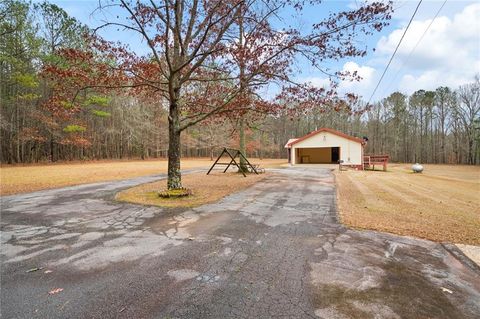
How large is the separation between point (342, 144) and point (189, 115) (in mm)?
19637

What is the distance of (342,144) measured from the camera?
2489 centimetres

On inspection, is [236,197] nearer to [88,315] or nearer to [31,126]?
[88,315]

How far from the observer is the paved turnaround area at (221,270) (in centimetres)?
235

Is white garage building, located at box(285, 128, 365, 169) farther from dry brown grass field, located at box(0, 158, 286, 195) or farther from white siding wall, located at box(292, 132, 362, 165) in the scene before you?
dry brown grass field, located at box(0, 158, 286, 195)

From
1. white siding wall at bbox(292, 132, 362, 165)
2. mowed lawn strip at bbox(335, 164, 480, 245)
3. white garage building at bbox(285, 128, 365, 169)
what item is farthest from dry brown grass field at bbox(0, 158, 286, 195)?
white siding wall at bbox(292, 132, 362, 165)

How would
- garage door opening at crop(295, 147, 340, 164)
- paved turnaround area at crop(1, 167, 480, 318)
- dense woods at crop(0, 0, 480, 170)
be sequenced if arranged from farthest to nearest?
1. garage door opening at crop(295, 147, 340, 164)
2. dense woods at crop(0, 0, 480, 170)
3. paved turnaround area at crop(1, 167, 480, 318)

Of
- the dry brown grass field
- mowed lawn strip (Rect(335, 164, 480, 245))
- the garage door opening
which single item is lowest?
mowed lawn strip (Rect(335, 164, 480, 245))

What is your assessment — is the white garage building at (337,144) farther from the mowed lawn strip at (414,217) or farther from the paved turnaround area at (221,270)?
the paved turnaround area at (221,270)

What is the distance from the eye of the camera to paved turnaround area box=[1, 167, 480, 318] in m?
2.35

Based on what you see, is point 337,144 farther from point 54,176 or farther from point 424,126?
point 424,126

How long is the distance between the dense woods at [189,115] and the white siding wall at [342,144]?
3.71 metres

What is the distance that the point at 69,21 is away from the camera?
963 inches

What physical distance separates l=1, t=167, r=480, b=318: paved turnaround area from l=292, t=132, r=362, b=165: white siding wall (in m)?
21.0

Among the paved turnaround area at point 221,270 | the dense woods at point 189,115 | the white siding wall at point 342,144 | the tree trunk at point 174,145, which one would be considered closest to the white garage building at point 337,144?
the white siding wall at point 342,144
